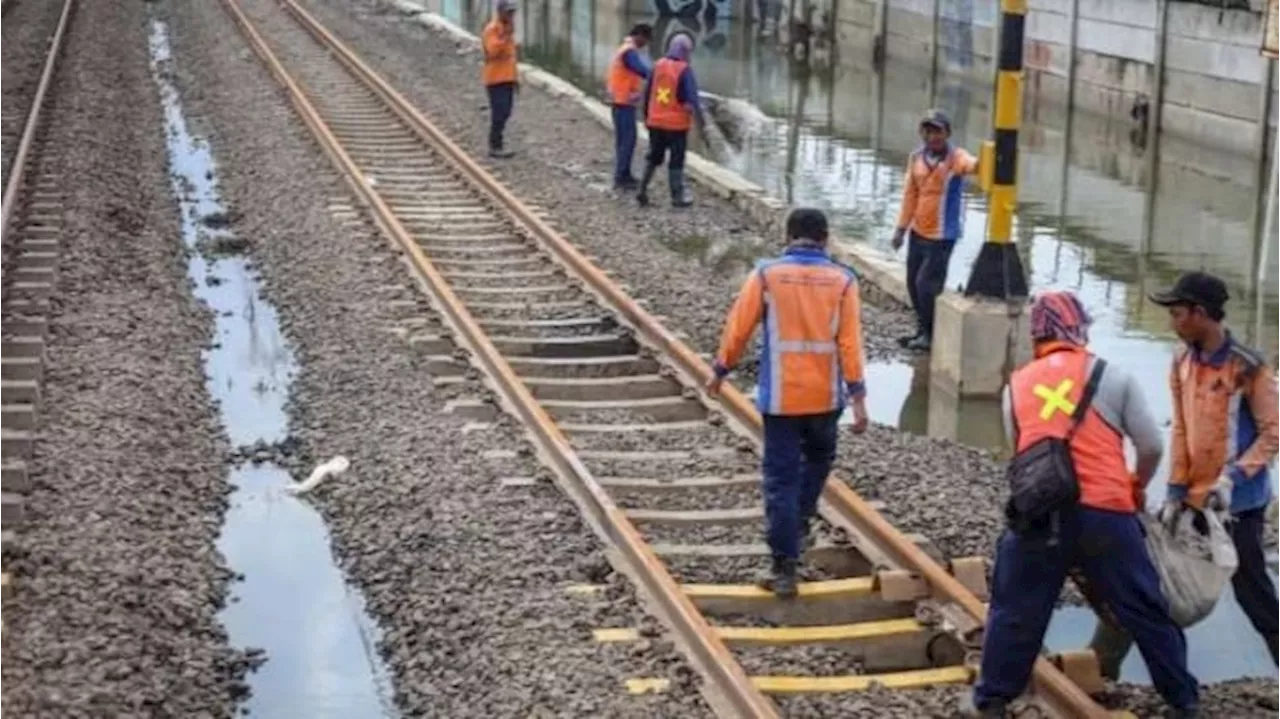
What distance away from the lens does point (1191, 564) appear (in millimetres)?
6992

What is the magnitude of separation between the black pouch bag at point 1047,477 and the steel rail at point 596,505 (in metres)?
1.16

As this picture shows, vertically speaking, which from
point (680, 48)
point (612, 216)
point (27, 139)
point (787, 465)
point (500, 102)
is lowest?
point (612, 216)

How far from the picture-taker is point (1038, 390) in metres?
6.54

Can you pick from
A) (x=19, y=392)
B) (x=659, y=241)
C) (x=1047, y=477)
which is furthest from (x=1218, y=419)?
(x=659, y=241)

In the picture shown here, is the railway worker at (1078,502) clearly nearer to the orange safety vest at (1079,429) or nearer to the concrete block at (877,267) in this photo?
the orange safety vest at (1079,429)

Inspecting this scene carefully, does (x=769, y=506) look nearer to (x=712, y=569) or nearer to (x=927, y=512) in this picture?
(x=712, y=569)

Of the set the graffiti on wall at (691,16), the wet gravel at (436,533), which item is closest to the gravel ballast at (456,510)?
the wet gravel at (436,533)

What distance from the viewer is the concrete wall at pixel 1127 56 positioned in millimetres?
26984

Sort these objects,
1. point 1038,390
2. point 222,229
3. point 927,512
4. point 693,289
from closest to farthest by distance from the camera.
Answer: point 1038,390, point 927,512, point 693,289, point 222,229

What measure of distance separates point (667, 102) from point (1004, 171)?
22.2 ft

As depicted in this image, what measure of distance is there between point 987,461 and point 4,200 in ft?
30.9

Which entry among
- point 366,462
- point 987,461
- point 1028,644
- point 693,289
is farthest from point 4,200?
point 1028,644

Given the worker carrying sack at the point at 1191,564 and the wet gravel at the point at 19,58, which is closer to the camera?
the worker carrying sack at the point at 1191,564

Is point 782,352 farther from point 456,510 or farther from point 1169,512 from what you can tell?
point 456,510
